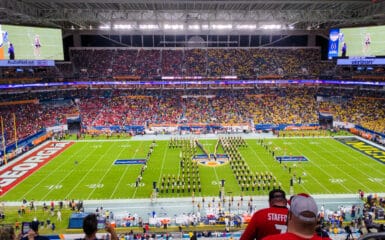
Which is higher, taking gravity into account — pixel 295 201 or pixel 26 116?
pixel 295 201

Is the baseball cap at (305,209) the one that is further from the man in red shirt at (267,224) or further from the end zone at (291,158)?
the end zone at (291,158)

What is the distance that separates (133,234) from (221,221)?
16.0 feet

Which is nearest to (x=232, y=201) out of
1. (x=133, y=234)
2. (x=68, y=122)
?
(x=133, y=234)

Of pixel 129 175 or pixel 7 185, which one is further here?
pixel 129 175

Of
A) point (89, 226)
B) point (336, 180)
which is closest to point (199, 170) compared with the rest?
point (336, 180)

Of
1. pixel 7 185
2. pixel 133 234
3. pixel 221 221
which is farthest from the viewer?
pixel 7 185

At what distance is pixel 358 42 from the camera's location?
43594 mm

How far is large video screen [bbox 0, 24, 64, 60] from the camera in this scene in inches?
1495

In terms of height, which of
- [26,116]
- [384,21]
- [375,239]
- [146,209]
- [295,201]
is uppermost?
[384,21]

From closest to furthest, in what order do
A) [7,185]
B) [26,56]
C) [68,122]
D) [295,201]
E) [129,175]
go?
1. [295,201]
2. [7,185]
3. [129,175]
4. [26,56]
5. [68,122]

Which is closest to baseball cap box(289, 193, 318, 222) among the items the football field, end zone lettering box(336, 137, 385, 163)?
the football field

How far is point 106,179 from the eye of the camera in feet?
84.5

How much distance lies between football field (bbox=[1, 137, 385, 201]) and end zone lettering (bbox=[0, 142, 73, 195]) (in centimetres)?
54

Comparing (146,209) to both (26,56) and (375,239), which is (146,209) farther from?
(26,56)
